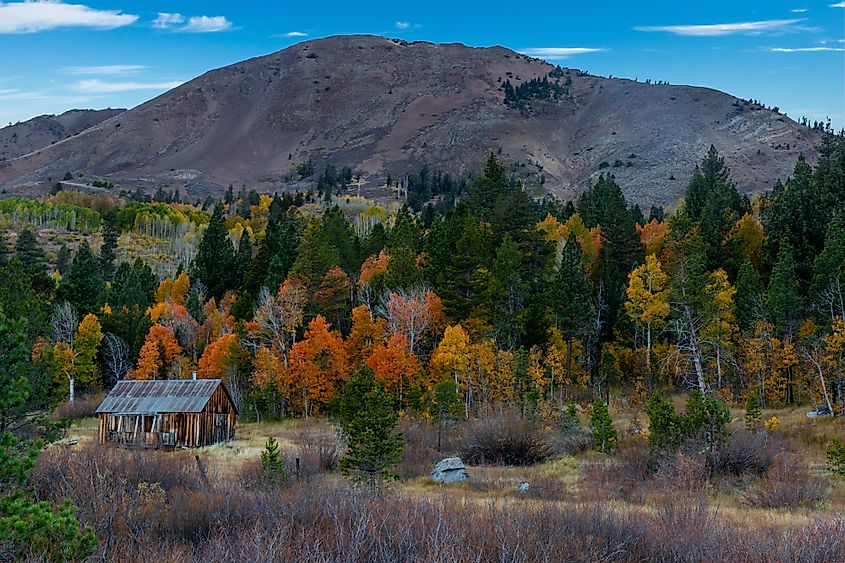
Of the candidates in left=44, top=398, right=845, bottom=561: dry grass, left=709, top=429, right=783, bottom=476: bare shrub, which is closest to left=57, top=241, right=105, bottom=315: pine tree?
left=44, top=398, right=845, bottom=561: dry grass

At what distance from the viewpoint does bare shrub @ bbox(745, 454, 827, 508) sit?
58.8 feet

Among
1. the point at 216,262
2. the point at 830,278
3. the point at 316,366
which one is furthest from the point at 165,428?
the point at 830,278

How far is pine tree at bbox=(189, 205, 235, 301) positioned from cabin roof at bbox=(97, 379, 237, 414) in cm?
3129

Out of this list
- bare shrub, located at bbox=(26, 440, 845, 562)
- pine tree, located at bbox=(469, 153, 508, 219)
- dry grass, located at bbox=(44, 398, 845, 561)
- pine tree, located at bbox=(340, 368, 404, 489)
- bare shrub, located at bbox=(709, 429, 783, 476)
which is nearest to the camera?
bare shrub, located at bbox=(26, 440, 845, 562)

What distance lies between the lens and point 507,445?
2978 cm

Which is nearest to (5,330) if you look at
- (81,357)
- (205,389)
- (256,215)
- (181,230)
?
(205,389)

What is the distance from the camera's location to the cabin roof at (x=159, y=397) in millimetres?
39469

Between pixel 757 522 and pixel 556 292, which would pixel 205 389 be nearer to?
pixel 556 292

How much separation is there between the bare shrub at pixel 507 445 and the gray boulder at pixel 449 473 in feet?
15.0

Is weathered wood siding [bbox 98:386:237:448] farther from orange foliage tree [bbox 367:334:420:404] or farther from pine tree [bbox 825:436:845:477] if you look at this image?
pine tree [bbox 825:436:845:477]

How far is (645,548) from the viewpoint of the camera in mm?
10914

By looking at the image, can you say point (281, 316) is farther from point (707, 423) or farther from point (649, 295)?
point (707, 423)

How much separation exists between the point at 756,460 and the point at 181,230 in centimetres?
13529

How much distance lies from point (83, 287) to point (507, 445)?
5100 cm
